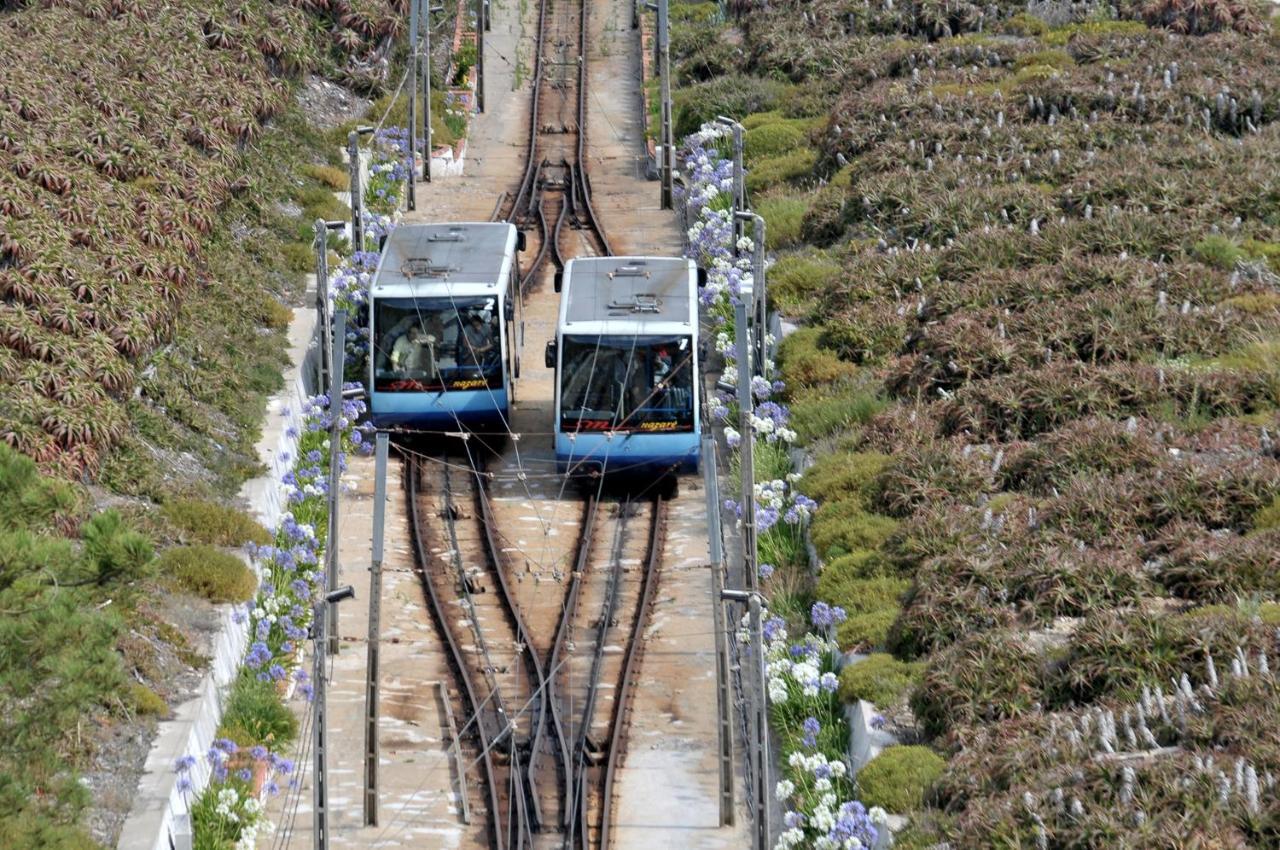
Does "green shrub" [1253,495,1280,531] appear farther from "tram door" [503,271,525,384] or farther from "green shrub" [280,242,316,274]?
"green shrub" [280,242,316,274]

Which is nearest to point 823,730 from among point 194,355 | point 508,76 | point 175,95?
point 194,355

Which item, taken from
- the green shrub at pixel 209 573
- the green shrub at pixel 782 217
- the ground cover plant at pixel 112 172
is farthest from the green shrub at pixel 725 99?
the green shrub at pixel 209 573

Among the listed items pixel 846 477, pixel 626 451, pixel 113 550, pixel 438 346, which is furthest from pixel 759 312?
pixel 113 550

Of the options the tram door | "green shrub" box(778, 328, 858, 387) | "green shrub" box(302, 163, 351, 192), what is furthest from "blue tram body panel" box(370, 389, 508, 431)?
"green shrub" box(302, 163, 351, 192)

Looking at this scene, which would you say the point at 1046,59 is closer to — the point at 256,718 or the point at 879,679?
the point at 879,679

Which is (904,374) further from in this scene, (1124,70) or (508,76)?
(508,76)
